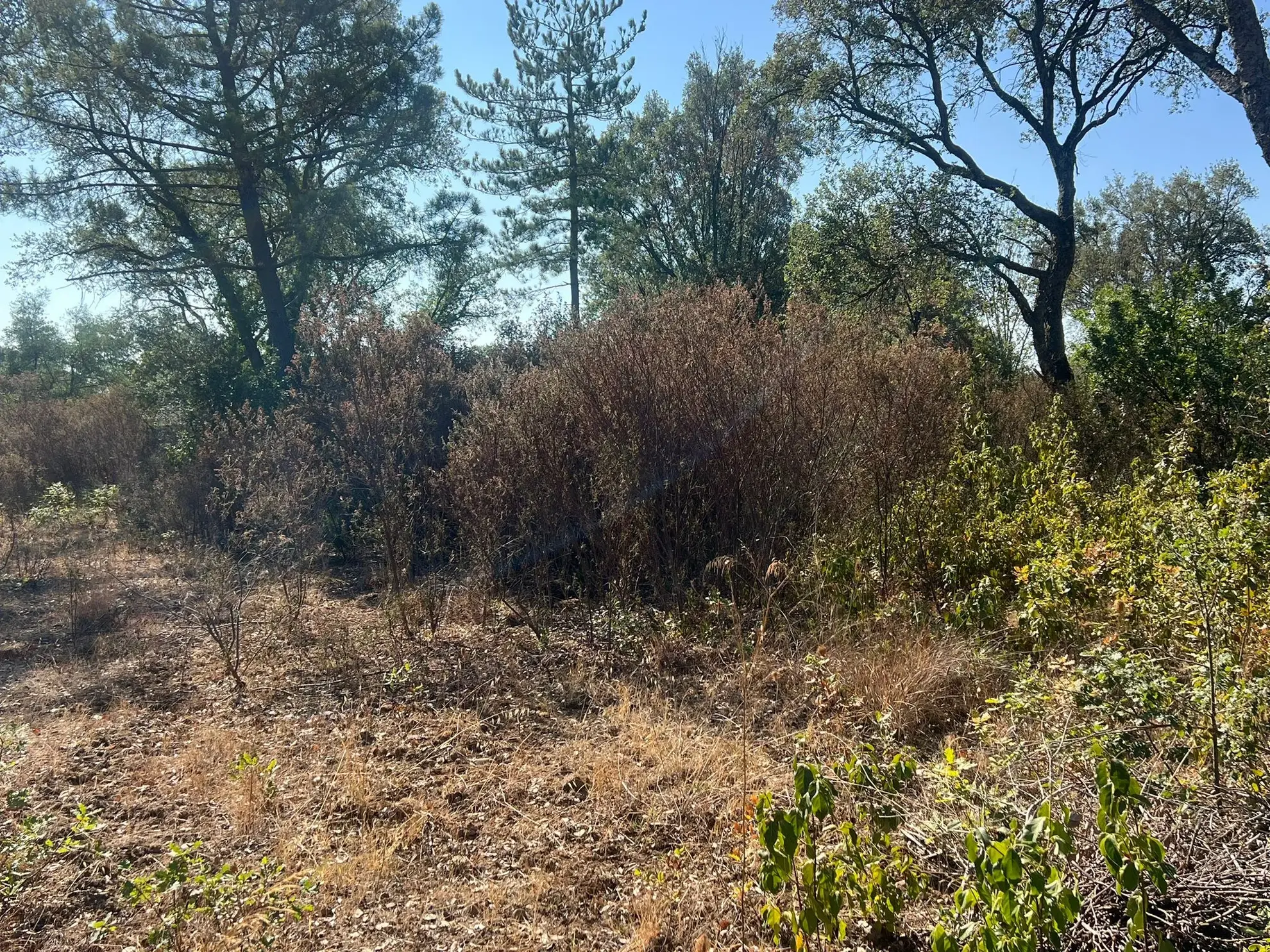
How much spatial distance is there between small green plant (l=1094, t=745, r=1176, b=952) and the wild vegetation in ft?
0.05

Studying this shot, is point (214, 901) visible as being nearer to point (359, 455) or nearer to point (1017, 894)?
point (1017, 894)

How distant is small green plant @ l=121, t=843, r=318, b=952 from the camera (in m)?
2.49

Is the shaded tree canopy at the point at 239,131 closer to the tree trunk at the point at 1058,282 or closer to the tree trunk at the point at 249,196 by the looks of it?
the tree trunk at the point at 249,196

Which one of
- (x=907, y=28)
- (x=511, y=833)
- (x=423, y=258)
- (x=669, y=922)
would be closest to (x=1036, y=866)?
(x=669, y=922)

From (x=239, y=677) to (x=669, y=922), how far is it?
3550 mm

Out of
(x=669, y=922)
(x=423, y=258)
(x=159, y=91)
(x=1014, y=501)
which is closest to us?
(x=669, y=922)

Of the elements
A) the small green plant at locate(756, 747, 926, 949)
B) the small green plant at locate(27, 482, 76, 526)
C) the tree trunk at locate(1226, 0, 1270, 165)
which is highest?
the tree trunk at locate(1226, 0, 1270, 165)

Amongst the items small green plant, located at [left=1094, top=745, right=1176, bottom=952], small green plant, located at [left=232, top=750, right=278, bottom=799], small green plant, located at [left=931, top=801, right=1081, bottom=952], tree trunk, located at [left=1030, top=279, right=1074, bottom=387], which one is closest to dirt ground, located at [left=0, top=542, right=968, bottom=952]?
small green plant, located at [left=232, top=750, right=278, bottom=799]

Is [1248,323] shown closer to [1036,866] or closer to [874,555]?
[874,555]

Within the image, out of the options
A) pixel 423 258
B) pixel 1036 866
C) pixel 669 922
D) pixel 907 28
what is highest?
pixel 907 28

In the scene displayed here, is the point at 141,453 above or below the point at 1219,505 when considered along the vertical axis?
above

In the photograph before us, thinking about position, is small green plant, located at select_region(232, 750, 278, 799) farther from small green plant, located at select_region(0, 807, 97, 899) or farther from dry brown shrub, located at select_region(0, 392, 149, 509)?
dry brown shrub, located at select_region(0, 392, 149, 509)

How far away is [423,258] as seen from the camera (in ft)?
49.7

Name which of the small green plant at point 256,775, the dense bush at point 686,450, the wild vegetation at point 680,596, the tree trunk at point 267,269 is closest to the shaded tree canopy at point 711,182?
the wild vegetation at point 680,596
